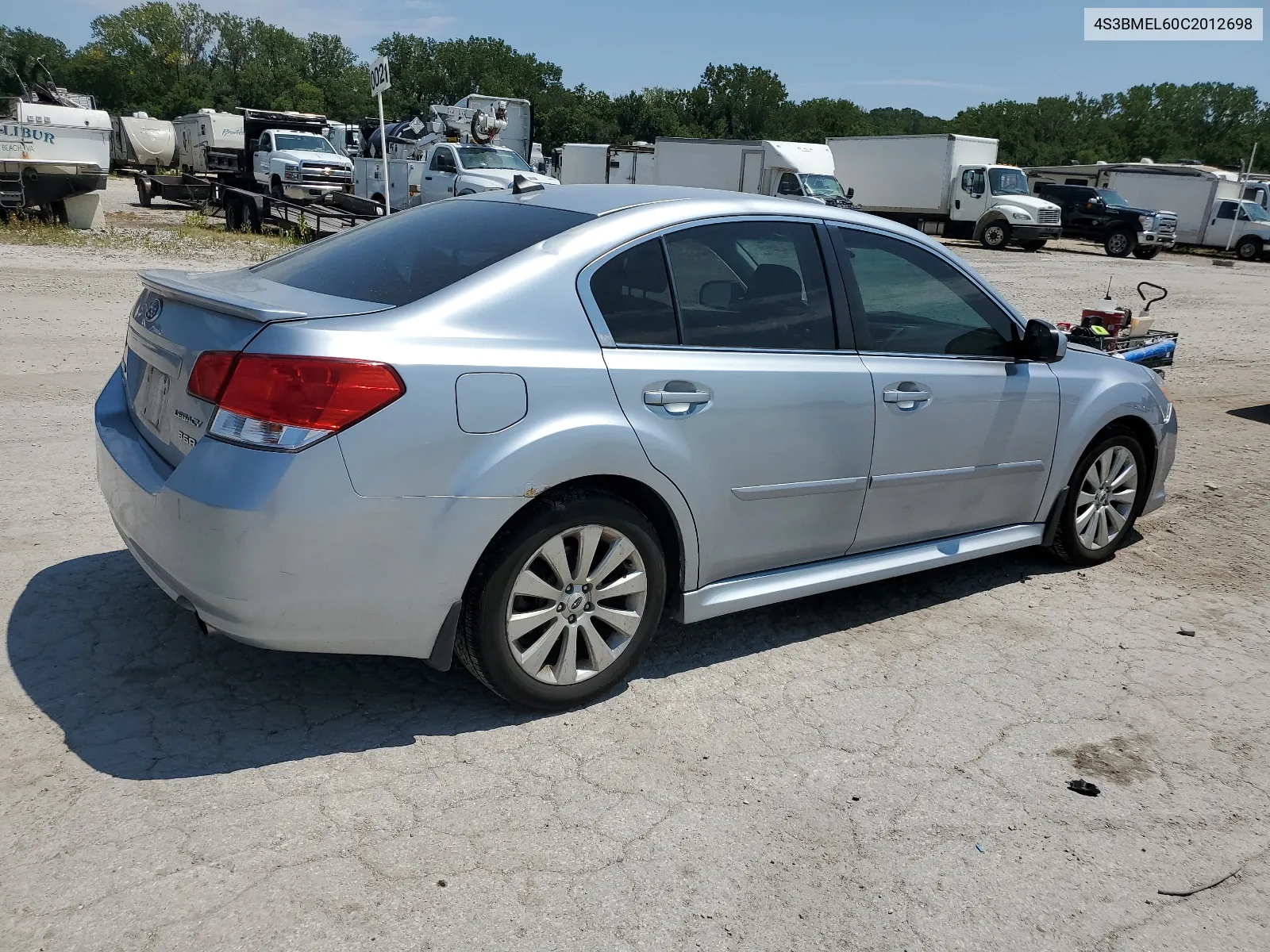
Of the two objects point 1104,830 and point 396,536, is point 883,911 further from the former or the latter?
point 396,536

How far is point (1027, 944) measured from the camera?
2.58 m

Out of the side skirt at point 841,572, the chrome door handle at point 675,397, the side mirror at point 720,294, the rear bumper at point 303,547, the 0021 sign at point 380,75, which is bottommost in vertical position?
the side skirt at point 841,572

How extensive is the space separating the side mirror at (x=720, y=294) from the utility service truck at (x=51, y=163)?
18.7 meters

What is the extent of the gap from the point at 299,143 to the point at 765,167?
1269cm

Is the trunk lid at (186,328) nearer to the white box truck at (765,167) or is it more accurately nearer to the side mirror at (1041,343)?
the side mirror at (1041,343)

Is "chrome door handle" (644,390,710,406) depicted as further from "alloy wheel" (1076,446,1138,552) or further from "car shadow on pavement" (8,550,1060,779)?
"alloy wheel" (1076,446,1138,552)

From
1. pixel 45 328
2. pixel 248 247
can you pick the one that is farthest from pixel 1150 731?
pixel 248 247

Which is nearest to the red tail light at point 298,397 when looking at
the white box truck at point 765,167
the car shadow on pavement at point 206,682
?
the car shadow on pavement at point 206,682

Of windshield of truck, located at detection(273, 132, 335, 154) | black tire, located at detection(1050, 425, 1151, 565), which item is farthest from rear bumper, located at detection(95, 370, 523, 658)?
windshield of truck, located at detection(273, 132, 335, 154)

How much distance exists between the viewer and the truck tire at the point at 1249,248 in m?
35.4

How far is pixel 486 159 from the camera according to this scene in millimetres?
24000

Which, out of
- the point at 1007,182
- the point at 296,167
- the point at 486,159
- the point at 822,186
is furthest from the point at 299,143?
the point at 1007,182

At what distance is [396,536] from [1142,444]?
405 centimetres

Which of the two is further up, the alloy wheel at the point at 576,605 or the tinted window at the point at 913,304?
the tinted window at the point at 913,304
